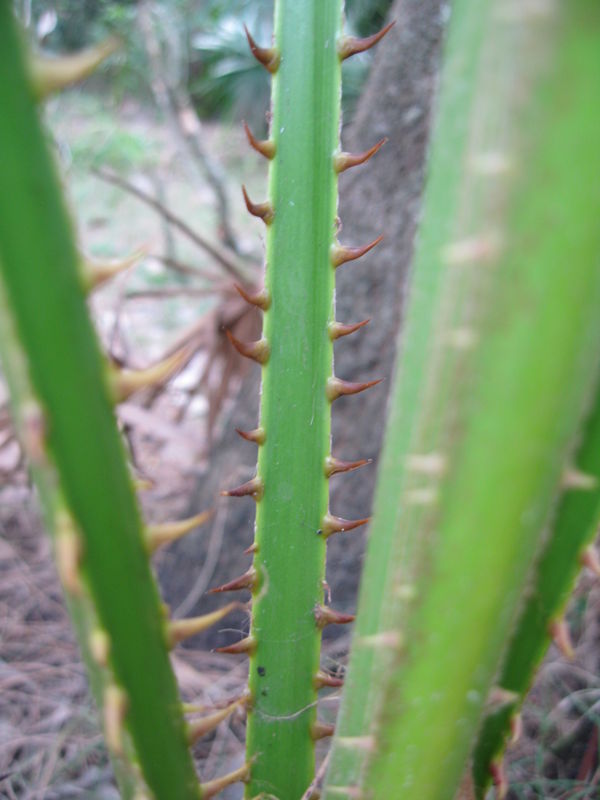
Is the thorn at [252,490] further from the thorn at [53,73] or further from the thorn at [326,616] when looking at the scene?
the thorn at [53,73]

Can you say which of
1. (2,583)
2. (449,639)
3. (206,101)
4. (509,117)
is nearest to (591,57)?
(509,117)

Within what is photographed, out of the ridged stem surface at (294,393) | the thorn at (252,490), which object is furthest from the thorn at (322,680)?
the thorn at (252,490)

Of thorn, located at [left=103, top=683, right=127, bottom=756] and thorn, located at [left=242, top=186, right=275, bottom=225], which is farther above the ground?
thorn, located at [left=242, top=186, right=275, bottom=225]

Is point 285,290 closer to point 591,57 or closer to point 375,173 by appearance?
point 591,57

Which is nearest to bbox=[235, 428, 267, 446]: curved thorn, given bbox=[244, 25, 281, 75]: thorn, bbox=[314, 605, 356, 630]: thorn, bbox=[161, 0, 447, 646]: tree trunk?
bbox=[314, 605, 356, 630]: thorn

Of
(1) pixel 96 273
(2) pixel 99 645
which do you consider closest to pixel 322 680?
(2) pixel 99 645

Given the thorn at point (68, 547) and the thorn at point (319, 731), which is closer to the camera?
the thorn at point (68, 547)

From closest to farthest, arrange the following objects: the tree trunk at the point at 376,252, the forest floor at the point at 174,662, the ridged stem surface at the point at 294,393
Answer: the ridged stem surface at the point at 294,393
the forest floor at the point at 174,662
the tree trunk at the point at 376,252

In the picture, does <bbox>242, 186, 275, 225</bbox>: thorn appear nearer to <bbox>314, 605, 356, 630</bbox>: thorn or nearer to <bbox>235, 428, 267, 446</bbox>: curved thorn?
<bbox>235, 428, 267, 446</bbox>: curved thorn
